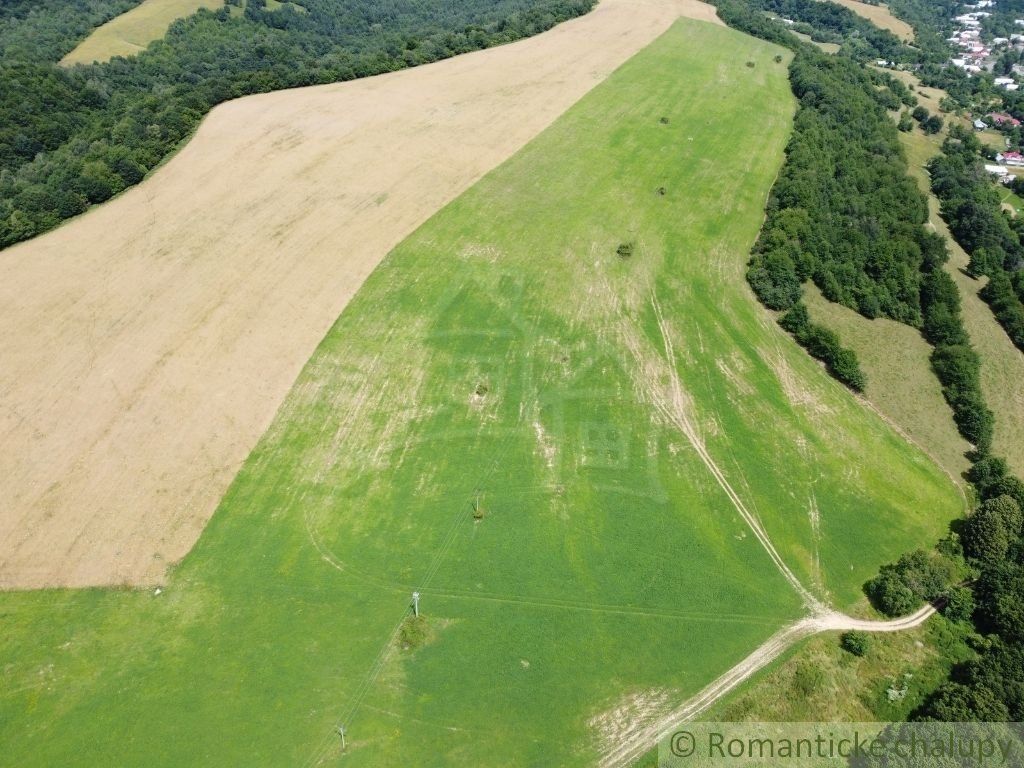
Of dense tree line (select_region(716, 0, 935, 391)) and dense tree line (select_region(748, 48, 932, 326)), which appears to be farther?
dense tree line (select_region(748, 48, 932, 326))

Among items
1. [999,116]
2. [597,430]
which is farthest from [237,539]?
[999,116]

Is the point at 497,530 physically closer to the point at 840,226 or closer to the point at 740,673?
the point at 740,673

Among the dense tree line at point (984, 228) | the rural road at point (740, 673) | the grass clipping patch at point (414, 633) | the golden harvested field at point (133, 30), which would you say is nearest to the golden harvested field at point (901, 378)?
the dense tree line at point (984, 228)

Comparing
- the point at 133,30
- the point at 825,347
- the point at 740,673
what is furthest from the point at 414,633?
the point at 133,30

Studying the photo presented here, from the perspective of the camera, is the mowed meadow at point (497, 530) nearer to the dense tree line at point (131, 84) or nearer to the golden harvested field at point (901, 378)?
the golden harvested field at point (901, 378)

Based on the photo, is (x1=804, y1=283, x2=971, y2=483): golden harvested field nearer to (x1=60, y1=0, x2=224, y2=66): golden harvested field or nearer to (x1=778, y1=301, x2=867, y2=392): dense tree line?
(x1=778, y1=301, x2=867, y2=392): dense tree line

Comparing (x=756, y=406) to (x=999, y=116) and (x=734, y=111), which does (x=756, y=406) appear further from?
(x=999, y=116)

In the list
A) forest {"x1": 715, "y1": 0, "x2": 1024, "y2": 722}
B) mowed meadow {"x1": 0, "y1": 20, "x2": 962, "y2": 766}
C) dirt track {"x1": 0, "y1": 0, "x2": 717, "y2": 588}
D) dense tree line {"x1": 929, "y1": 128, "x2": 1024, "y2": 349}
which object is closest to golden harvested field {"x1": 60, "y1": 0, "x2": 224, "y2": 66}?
dirt track {"x1": 0, "y1": 0, "x2": 717, "y2": 588}
